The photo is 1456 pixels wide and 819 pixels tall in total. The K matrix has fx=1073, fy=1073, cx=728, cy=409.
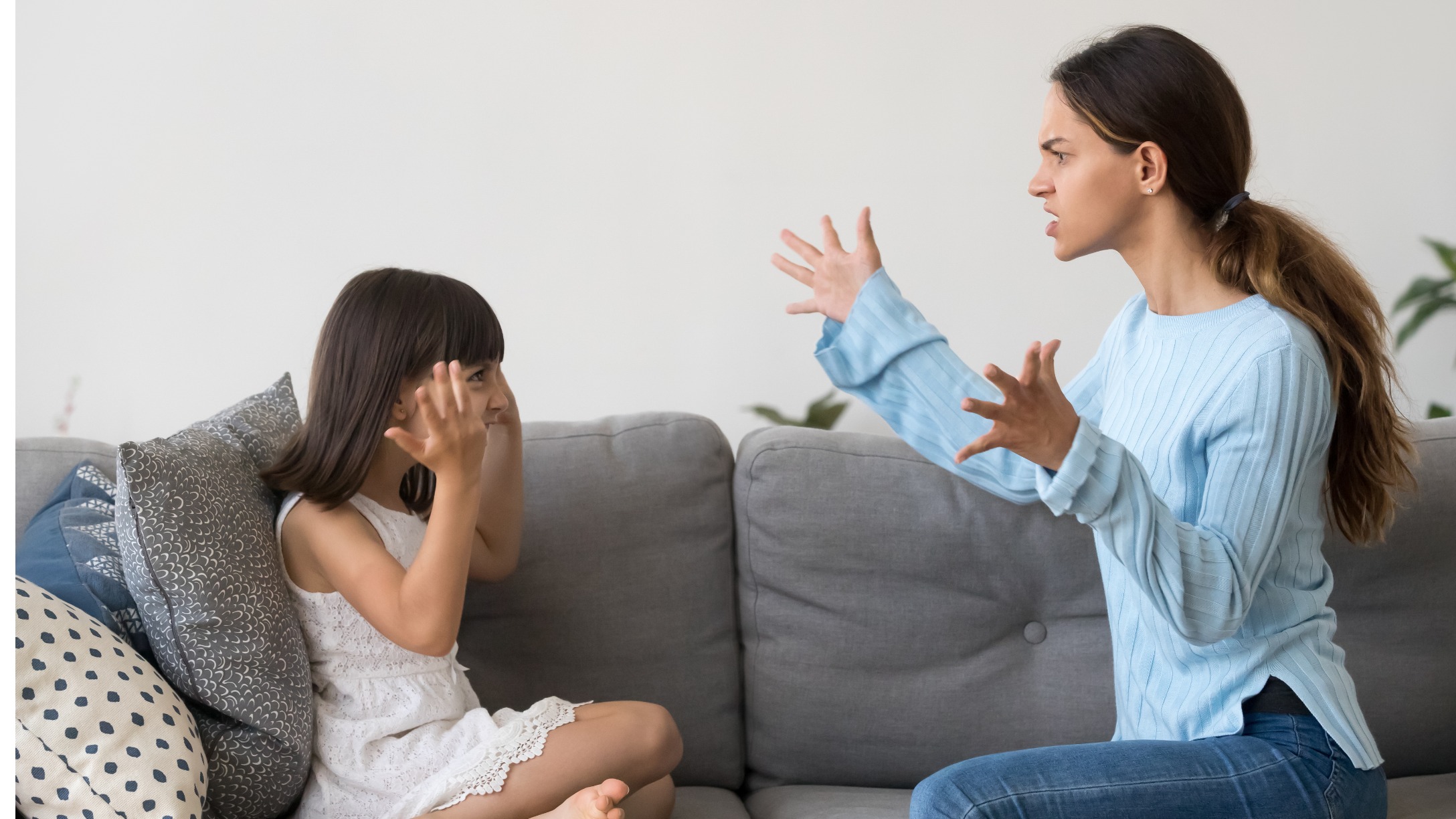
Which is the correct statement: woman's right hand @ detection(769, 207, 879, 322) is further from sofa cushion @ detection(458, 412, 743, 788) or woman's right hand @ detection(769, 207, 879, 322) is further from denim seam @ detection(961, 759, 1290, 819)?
denim seam @ detection(961, 759, 1290, 819)

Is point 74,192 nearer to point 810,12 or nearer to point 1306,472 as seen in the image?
point 810,12

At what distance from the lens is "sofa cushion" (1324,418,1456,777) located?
1.57 meters

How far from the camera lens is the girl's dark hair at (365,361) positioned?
1.26 m

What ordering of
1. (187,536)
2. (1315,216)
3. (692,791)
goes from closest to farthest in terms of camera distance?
(187,536)
(692,791)
(1315,216)

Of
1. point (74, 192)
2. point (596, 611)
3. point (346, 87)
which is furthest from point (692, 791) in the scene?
point (74, 192)

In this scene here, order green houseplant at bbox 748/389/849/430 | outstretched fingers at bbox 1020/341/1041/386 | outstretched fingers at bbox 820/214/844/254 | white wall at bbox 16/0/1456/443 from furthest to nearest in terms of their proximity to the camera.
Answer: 1. green houseplant at bbox 748/389/849/430
2. white wall at bbox 16/0/1456/443
3. outstretched fingers at bbox 820/214/844/254
4. outstretched fingers at bbox 1020/341/1041/386

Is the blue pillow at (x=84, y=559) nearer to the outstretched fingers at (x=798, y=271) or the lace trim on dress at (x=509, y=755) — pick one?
the lace trim on dress at (x=509, y=755)

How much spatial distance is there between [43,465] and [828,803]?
1139mm

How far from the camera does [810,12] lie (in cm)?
209

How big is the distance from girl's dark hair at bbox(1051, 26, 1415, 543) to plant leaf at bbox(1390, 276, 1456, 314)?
121 cm

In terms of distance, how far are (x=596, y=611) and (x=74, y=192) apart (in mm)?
1236

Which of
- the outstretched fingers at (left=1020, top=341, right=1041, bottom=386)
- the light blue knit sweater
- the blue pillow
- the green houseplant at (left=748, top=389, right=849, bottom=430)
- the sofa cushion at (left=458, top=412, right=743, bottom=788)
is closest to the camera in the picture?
the outstretched fingers at (left=1020, top=341, right=1041, bottom=386)

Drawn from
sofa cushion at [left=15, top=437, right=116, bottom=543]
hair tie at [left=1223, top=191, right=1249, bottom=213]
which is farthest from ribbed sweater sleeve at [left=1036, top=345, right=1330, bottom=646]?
sofa cushion at [left=15, top=437, right=116, bottom=543]

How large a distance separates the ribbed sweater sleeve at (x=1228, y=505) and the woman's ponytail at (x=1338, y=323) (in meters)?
0.07
